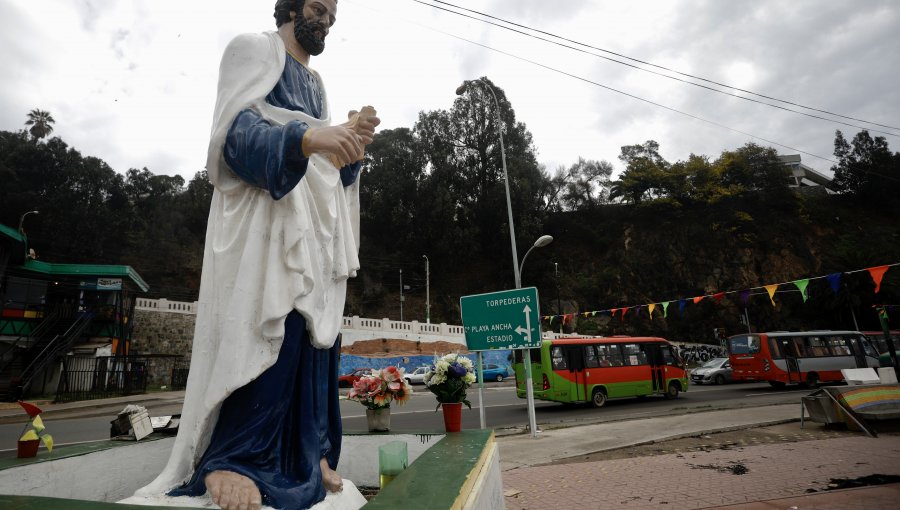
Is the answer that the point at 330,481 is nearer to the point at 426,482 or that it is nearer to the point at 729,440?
the point at 426,482

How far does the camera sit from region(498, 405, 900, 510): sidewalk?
4.59 m

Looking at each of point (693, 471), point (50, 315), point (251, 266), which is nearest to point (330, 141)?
point (251, 266)

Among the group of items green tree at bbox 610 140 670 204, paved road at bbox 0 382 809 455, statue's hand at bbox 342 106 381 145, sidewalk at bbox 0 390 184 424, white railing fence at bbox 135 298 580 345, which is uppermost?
green tree at bbox 610 140 670 204

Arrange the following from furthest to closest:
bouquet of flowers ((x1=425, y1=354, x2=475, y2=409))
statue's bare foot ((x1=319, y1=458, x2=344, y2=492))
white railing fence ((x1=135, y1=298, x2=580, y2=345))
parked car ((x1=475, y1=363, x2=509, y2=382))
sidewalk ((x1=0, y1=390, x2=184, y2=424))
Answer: white railing fence ((x1=135, y1=298, x2=580, y2=345)) → parked car ((x1=475, y1=363, x2=509, y2=382)) → sidewalk ((x1=0, y1=390, x2=184, y2=424)) → bouquet of flowers ((x1=425, y1=354, x2=475, y2=409)) → statue's bare foot ((x1=319, y1=458, x2=344, y2=492))

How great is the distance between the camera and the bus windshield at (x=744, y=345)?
57.7ft

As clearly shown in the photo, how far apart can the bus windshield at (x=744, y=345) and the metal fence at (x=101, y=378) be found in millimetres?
24068

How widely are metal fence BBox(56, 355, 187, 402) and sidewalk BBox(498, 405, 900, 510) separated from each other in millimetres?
17757

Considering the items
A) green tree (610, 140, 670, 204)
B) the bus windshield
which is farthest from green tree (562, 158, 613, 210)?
the bus windshield

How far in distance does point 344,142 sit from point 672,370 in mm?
16283

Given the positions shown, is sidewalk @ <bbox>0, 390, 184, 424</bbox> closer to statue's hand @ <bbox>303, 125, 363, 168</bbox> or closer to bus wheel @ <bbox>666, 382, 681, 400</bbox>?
statue's hand @ <bbox>303, 125, 363, 168</bbox>

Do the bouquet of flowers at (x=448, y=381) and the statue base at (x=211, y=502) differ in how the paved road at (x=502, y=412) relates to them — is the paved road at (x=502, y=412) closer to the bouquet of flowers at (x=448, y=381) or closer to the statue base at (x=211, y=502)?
the bouquet of flowers at (x=448, y=381)

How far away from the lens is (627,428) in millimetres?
9742

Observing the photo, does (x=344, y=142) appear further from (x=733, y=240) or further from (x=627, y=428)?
(x=733, y=240)

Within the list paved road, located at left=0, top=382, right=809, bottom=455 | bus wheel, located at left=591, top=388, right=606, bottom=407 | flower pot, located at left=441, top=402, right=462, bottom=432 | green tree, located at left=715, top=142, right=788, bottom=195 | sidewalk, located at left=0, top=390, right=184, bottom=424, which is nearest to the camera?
flower pot, located at left=441, top=402, right=462, bottom=432
